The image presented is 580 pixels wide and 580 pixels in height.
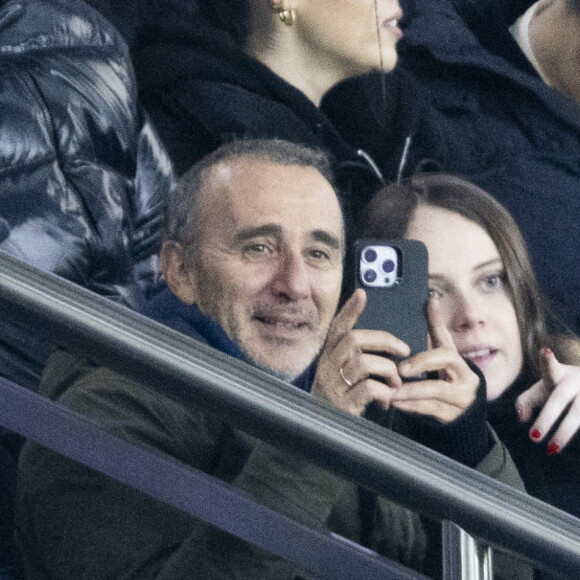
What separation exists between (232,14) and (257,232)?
0.99 ft

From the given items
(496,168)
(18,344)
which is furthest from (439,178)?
(18,344)

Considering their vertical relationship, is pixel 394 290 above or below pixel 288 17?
below

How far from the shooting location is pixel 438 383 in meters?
1.09

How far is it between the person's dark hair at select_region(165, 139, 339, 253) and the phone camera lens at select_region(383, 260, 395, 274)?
146 mm

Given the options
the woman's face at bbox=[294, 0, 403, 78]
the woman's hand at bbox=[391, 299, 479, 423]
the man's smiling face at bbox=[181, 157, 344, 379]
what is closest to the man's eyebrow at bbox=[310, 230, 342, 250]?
the man's smiling face at bbox=[181, 157, 344, 379]

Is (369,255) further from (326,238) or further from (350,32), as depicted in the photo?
(350,32)

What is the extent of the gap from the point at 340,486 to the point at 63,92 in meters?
0.54

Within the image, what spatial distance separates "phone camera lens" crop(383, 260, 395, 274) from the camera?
1.11 m

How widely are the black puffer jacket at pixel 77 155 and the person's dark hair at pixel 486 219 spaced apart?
283mm

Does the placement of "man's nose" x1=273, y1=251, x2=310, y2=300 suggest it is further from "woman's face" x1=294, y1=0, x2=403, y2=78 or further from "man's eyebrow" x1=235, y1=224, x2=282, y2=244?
"woman's face" x1=294, y1=0, x2=403, y2=78

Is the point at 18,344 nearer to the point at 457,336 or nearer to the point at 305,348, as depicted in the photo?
the point at 305,348

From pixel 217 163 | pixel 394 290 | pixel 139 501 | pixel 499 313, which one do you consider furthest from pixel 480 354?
pixel 139 501

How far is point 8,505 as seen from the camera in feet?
2.93

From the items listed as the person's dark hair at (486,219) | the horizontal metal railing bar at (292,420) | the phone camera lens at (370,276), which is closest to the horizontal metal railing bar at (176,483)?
the horizontal metal railing bar at (292,420)
